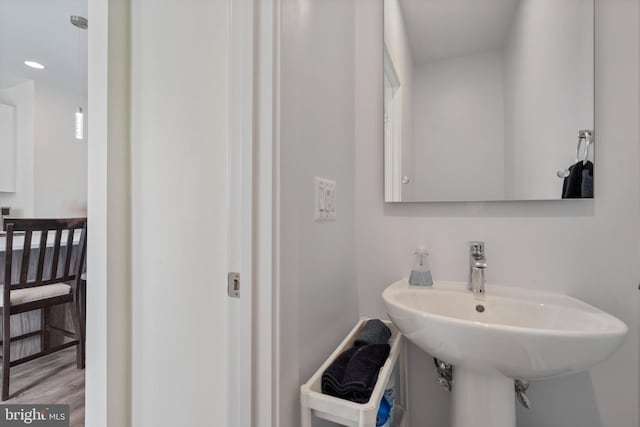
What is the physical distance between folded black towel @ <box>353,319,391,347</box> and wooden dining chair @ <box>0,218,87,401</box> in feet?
6.46

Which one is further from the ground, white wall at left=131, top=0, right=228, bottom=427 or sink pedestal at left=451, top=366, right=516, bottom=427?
white wall at left=131, top=0, right=228, bottom=427

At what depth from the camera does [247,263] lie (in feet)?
2.23

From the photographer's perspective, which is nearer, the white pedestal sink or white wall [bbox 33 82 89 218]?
the white pedestal sink

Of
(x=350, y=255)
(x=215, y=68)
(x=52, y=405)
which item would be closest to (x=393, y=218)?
(x=350, y=255)

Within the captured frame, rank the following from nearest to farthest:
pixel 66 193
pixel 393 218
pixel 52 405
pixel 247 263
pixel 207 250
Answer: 1. pixel 247 263
2. pixel 207 250
3. pixel 393 218
4. pixel 52 405
5. pixel 66 193

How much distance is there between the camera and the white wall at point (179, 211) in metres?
0.78

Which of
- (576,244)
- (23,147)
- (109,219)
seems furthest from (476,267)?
(23,147)

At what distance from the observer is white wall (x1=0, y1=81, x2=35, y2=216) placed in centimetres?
310

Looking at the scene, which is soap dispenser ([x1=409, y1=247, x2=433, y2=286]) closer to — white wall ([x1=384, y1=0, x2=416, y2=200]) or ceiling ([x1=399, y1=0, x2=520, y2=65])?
white wall ([x1=384, y1=0, x2=416, y2=200])

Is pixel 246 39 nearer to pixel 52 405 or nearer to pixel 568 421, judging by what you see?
pixel 568 421

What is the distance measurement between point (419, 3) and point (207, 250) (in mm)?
1159

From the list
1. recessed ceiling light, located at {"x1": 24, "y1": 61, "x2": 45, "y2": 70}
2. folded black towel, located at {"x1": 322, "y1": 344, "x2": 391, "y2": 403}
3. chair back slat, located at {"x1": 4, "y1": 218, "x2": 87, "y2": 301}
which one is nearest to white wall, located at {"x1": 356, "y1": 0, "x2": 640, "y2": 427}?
folded black towel, located at {"x1": 322, "y1": 344, "x2": 391, "y2": 403}

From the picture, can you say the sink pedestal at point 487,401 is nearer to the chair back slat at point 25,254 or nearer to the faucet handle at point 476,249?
the faucet handle at point 476,249

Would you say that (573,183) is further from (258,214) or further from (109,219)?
(109,219)
